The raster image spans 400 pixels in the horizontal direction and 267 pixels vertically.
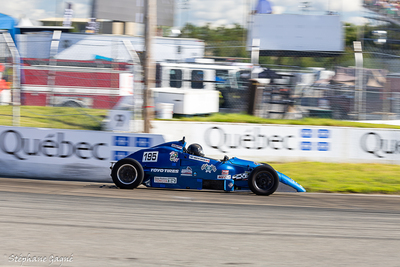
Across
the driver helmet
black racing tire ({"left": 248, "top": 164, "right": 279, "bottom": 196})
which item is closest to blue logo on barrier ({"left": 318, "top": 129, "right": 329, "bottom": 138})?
black racing tire ({"left": 248, "top": 164, "right": 279, "bottom": 196})

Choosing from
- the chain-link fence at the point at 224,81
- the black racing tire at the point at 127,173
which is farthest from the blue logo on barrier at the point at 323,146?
the black racing tire at the point at 127,173

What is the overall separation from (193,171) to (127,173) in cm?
120

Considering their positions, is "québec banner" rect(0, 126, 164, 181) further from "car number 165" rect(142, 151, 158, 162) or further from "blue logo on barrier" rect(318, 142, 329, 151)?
"blue logo on barrier" rect(318, 142, 329, 151)

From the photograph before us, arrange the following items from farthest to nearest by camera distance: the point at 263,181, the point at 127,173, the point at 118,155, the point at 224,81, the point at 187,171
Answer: the point at 224,81 < the point at 118,155 < the point at 127,173 < the point at 187,171 < the point at 263,181

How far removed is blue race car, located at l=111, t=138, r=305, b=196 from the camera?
8242 mm

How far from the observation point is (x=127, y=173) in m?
8.47

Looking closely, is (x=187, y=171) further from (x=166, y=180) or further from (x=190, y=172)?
(x=166, y=180)

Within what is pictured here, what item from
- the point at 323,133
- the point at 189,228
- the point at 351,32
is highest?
the point at 351,32

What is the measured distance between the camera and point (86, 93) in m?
14.2

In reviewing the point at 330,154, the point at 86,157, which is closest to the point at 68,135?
the point at 86,157

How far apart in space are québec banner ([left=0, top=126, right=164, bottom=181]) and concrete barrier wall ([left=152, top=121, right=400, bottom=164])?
77.8 inches

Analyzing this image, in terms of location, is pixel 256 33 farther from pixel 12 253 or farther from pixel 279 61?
pixel 12 253

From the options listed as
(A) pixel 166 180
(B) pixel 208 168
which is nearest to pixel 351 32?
(B) pixel 208 168

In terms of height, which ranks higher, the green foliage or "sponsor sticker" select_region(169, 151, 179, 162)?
the green foliage
